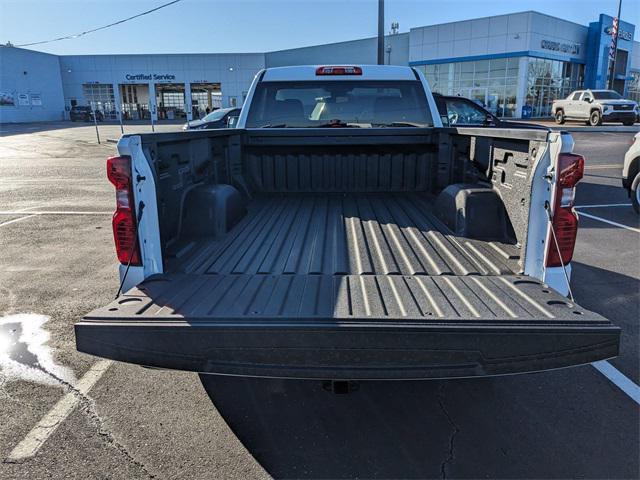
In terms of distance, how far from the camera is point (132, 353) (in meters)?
2.21

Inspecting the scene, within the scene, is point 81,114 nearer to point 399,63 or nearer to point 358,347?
point 399,63

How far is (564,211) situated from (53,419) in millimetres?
3329

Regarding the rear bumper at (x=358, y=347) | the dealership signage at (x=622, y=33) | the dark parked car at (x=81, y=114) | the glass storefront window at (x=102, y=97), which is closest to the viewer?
the rear bumper at (x=358, y=347)

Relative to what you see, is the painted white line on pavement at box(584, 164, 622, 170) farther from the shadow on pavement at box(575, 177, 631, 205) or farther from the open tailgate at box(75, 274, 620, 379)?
the open tailgate at box(75, 274, 620, 379)

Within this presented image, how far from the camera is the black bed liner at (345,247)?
296 centimetres

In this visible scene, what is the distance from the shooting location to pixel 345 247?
340cm

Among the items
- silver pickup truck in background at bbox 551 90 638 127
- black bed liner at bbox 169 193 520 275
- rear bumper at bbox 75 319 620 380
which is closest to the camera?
rear bumper at bbox 75 319 620 380

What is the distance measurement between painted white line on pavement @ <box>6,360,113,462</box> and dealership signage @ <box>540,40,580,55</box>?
41.2 metres

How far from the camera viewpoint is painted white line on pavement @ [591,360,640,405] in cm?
325

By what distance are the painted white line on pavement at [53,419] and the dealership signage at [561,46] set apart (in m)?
41.2

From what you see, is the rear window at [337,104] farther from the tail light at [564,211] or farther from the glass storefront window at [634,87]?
the glass storefront window at [634,87]

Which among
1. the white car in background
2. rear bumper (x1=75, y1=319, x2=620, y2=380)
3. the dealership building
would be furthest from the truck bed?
the dealership building

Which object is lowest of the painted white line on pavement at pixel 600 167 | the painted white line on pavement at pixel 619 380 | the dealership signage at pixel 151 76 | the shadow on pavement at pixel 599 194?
the painted white line on pavement at pixel 619 380

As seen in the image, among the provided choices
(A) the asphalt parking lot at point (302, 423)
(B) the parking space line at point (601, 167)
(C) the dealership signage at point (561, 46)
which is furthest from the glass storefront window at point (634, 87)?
(A) the asphalt parking lot at point (302, 423)
